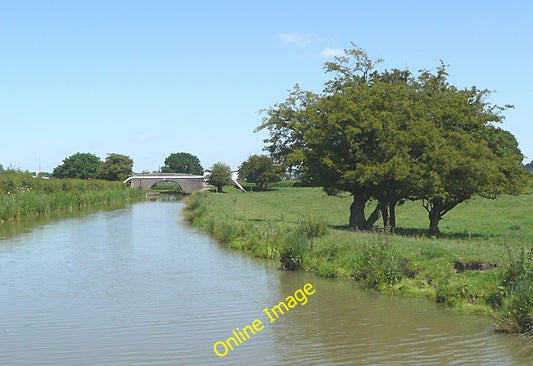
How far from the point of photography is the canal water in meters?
11.8

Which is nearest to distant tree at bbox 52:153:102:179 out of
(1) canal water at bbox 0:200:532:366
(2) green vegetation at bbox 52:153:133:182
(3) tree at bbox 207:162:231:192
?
(2) green vegetation at bbox 52:153:133:182

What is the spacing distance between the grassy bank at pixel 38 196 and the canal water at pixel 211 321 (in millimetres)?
24735

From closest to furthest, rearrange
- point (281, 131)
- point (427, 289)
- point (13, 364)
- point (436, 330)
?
point (13, 364) → point (436, 330) → point (427, 289) → point (281, 131)

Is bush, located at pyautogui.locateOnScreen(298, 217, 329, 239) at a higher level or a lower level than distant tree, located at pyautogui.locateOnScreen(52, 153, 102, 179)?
lower

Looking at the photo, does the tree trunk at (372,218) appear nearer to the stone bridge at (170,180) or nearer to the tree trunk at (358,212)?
the tree trunk at (358,212)

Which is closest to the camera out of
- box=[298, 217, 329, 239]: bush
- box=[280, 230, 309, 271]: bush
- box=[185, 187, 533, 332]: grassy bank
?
box=[185, 187, 533, 332]: grassy bank

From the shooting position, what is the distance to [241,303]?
666 inches

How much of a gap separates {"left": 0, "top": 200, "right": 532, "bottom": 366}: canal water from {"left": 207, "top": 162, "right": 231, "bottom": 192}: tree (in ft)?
297

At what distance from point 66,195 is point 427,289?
182ft

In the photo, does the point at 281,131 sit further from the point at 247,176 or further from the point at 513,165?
the point at 247,176

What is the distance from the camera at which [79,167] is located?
16862 cm

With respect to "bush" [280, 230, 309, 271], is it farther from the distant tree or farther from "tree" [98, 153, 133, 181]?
the distant tree

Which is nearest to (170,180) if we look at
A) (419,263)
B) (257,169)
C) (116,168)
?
(116,168)

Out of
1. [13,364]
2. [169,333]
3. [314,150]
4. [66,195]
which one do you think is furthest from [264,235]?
[66,195]
